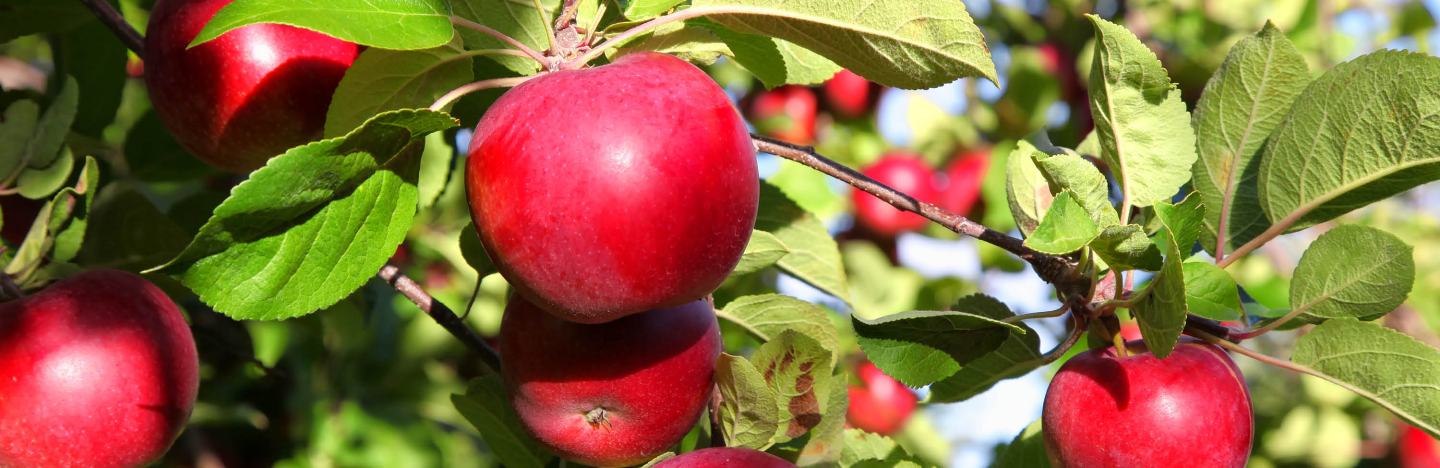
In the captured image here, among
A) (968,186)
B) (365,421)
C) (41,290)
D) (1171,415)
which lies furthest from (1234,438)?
(968,186)

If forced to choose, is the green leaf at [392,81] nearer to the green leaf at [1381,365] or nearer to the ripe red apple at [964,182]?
the green leaf at [1381,365]

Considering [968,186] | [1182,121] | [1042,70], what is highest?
[1182,121]

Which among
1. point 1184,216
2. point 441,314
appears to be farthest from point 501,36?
point 1184,216

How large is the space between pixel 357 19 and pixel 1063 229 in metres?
0.53

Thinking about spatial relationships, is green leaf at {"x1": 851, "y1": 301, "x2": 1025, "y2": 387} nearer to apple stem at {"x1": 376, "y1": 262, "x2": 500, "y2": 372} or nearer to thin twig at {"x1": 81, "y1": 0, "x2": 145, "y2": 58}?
apple stem at {"x1": 376, "y1": 262, "x2": 500, "y2": 372}

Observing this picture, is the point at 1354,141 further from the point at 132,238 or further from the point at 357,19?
the point at 132,238

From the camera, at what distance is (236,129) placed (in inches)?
42.2

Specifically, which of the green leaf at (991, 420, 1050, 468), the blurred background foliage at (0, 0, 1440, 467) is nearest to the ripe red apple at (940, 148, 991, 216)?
the blurred background foliage at (0, 0, 1440, 467)

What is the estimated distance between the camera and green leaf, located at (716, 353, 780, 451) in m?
0.98

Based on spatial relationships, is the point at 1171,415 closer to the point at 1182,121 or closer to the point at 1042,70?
the point at 1182,121

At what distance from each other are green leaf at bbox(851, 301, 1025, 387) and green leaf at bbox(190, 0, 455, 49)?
407 millimetres

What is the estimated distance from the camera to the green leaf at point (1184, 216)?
92cm

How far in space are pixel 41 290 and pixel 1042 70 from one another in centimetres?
239

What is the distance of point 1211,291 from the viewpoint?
0.99 m
